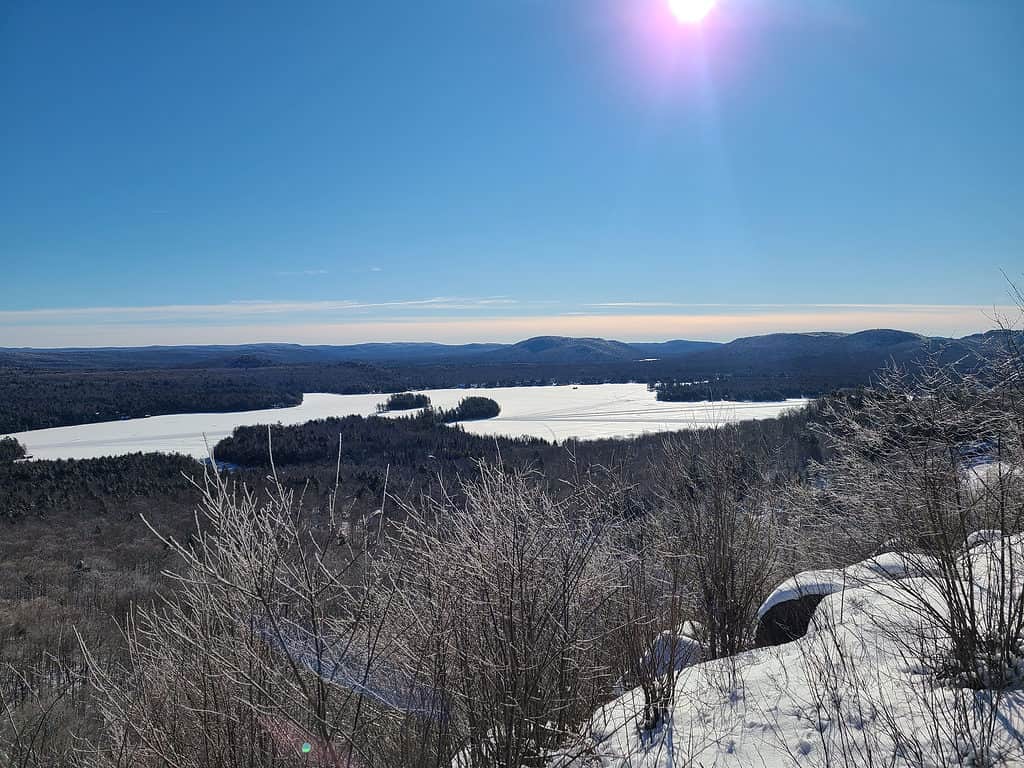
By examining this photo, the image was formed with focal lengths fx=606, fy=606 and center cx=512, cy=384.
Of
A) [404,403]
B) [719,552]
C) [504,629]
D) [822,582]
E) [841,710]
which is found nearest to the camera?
[504,629]

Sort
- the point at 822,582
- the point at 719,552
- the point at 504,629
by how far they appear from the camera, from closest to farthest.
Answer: the point at 504,629 < the point at 822,582 < the point at 719,552

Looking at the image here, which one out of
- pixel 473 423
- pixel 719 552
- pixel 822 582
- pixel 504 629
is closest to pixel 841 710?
pixel 504 629

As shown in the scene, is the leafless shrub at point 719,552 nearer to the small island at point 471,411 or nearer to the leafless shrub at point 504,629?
the leafless shrub at point 504,629

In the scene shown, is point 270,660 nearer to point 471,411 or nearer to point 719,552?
point 719,552

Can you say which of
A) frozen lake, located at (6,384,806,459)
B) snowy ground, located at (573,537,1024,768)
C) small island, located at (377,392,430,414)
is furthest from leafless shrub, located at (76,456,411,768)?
small island, located at (377,392,430,414)

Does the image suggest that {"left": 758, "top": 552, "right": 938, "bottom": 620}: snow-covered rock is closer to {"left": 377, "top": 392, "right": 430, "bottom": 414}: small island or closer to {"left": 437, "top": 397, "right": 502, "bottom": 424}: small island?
{"left": 437, "top": 397, "right": 502, "bottom": 424}: small island

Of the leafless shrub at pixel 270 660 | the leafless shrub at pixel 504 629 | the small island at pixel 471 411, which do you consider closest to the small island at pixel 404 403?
the small island at pixel 471 411

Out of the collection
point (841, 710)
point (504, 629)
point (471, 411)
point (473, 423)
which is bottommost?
point (473, 423)
